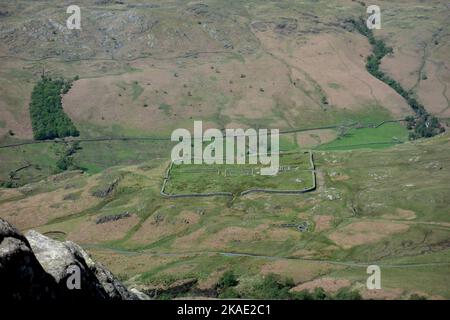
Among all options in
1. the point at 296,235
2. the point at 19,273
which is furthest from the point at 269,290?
the point at 19,273

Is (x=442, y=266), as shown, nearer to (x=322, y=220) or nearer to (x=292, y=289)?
(x=292, y=289)

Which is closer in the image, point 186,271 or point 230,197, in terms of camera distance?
point 186,271

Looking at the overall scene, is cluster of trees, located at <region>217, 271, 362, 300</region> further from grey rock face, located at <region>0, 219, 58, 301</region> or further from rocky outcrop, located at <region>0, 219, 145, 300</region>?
grey rock face, located at <region>0, 219, 58, 301</region>

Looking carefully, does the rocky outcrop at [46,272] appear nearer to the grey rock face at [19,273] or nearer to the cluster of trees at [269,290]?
the grey rock face at [19,273]

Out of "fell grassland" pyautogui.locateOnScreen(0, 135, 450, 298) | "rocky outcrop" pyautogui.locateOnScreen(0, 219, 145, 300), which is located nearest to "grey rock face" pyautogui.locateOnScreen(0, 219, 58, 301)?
"rocky outcrop" pyautogui.locateOnScreen(0, 219, 145, 300)

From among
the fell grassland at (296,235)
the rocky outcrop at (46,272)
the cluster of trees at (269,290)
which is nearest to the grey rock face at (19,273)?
the rocky outcrop at (46,272)

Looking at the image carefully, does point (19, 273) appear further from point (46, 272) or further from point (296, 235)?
point (296, 235)
